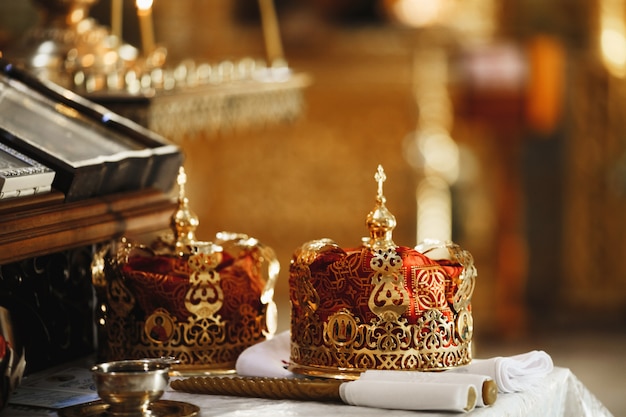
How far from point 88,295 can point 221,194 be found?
15.7ft

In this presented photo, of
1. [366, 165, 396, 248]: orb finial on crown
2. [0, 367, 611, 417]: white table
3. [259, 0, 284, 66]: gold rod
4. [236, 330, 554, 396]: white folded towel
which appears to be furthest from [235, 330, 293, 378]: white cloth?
[259, 0, 284, 66]: gold rod

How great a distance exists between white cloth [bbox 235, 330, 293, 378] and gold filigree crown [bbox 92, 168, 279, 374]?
0.18 ft

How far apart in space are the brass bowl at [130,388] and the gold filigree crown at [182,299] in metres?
0.32

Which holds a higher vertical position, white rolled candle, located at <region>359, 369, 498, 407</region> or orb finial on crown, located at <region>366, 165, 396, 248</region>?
orb finial on crown, located at <region>366, 165, 396, 248</region>

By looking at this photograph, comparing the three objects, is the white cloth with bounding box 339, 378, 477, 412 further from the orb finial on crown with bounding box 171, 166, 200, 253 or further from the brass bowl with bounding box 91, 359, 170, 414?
the orb finial on crown with bounding box 171, 166, 200, 253

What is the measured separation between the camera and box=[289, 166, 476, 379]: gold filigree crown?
1.77 metres

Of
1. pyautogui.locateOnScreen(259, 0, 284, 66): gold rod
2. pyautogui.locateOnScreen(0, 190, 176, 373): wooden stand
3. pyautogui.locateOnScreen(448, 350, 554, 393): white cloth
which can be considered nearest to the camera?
pyautogui.locateOnScreen(448, 350, 554, 393): white cloth

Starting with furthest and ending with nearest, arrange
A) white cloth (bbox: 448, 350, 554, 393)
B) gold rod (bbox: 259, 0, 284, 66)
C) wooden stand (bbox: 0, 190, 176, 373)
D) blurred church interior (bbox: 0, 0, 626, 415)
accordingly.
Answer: blurred church interior (bbox: 0, 0, 626, 415) → gold rod (bbox: 259, 0, 284, 66) → wooden stand (bbox: 0, 190, 176, 373) → white cloth (bbox: 448, 350, 554, 393)

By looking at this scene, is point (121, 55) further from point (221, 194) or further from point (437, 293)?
point (221, 194)

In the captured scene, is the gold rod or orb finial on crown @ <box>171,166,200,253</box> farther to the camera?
the gold rod

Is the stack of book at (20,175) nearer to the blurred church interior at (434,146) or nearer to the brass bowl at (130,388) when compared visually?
the brass bowl at (130,388)

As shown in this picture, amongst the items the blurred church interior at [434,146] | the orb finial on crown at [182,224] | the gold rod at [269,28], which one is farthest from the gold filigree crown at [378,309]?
the blurred church interior at [434,146]

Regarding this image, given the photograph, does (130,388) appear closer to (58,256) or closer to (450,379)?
(450,379)

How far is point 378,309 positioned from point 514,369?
21 cm
